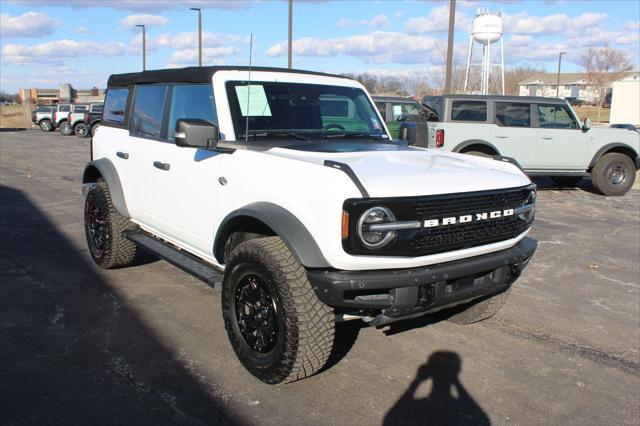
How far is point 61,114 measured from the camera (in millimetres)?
32469

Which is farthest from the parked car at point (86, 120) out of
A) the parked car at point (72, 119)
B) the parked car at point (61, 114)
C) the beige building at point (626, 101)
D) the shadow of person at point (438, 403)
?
the beige building at point (626, 101)

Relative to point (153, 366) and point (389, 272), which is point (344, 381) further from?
point (153, 366)

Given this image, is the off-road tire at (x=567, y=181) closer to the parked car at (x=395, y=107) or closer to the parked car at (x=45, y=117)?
the parked car at (x=395, y=107)

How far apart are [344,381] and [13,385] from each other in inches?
79.4

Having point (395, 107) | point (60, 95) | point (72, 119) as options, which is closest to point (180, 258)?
point (395, 107)

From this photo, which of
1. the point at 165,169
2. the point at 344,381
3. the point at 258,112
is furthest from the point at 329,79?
the point at 344,381

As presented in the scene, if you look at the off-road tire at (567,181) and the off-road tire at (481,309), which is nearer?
the off-road tire at (481,309)

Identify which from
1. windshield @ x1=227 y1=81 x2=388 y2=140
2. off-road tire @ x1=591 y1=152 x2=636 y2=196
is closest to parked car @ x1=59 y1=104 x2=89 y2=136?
off-road tire @ x1=591 y1=152 x2=636 y2=196

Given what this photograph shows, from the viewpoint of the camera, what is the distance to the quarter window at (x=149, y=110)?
5121 mm

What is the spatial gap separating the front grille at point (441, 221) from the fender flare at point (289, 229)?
8.1 inches

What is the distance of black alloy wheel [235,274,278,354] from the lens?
3520 mm

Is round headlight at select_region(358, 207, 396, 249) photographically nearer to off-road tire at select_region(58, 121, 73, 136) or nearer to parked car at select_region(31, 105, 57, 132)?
off-road tire at select_region(58, 121, 73, 136)

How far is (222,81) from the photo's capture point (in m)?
4.37

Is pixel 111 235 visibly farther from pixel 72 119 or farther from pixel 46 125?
pixel 46 125
